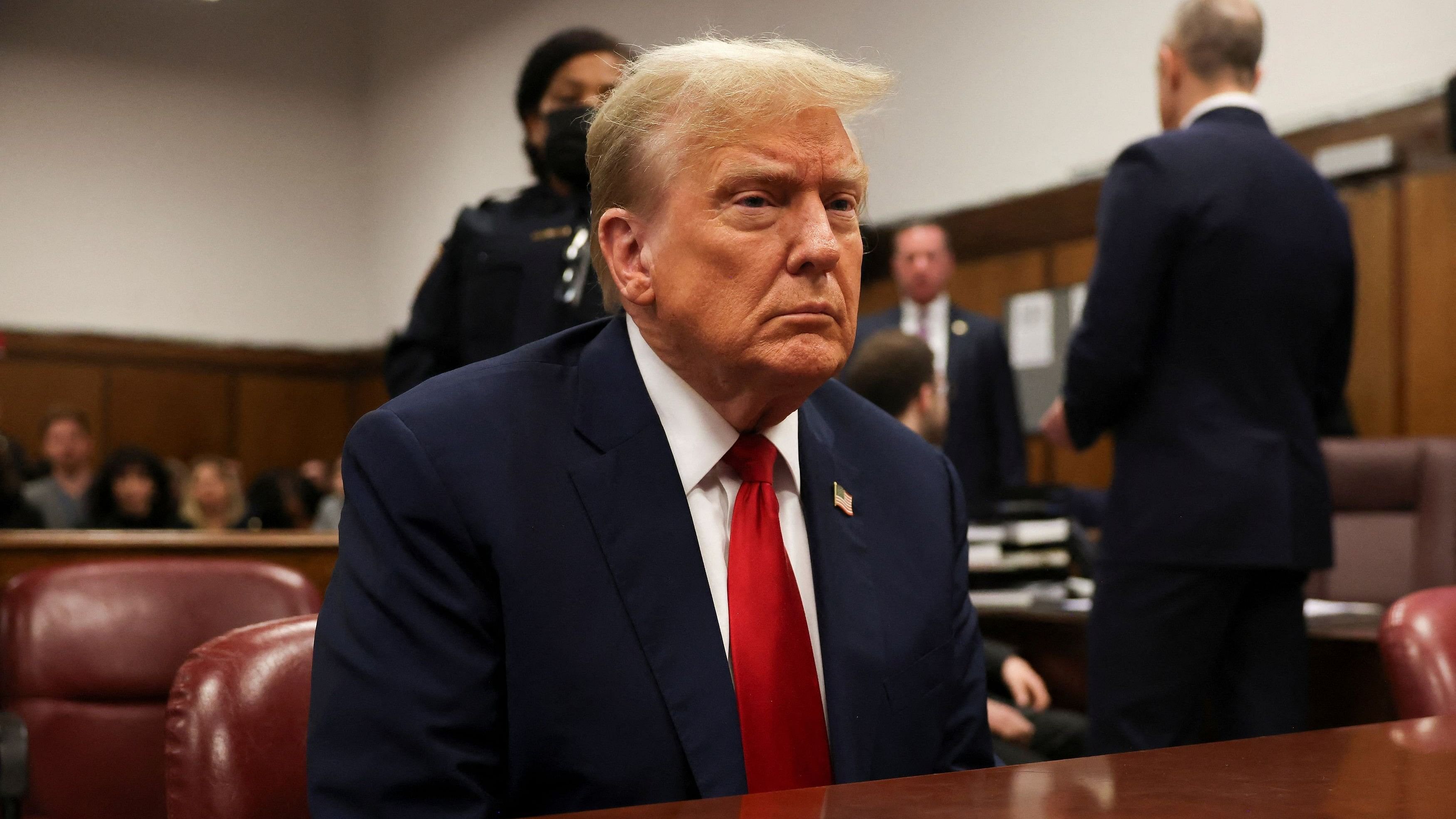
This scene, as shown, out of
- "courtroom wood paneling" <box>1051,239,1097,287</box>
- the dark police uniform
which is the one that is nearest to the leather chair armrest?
the dark police uniform

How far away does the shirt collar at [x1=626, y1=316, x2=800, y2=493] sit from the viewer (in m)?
1.29

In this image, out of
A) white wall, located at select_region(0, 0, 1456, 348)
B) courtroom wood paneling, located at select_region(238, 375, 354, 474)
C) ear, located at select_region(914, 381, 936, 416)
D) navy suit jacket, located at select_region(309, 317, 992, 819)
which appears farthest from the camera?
courtroom wood paneling, located at select_region(238, 375, 354, 474)

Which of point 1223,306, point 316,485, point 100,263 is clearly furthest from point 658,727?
point 100,263

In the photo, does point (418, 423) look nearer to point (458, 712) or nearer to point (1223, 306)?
point (458, 712)

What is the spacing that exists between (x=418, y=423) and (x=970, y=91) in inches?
237

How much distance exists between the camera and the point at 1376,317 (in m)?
5.00

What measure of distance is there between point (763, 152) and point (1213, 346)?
144 cm

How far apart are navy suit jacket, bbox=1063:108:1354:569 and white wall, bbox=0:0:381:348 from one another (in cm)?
1039

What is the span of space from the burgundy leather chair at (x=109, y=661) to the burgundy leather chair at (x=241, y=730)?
2.88ft

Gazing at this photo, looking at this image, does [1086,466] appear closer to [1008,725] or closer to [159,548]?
[1008,725]

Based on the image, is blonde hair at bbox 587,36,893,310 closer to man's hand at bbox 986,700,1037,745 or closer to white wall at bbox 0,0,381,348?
man's hand at bbox 986,700,1037,745

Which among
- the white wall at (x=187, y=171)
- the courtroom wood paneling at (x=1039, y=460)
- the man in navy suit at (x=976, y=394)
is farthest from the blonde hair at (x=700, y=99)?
the white wall at (x=187, y=171)

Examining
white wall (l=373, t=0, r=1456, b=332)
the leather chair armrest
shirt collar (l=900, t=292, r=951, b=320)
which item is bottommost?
the leather chair armrest

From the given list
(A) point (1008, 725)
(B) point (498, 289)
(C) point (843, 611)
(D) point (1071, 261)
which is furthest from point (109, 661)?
(D) point (1071, 261)
